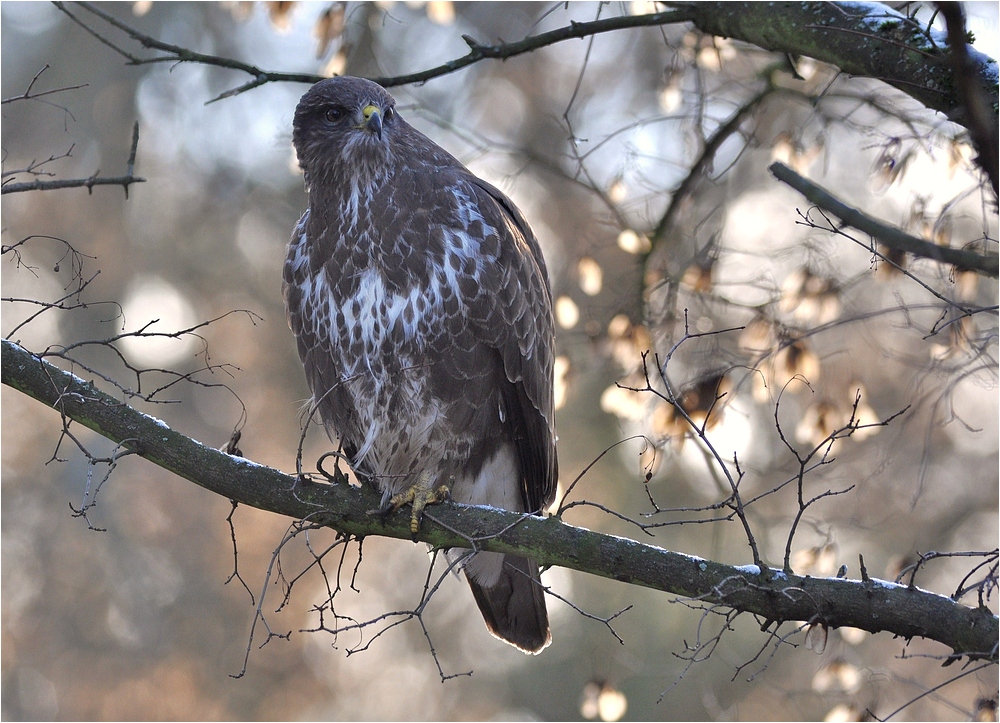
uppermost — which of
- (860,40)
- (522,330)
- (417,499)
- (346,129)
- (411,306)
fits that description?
(346,129)

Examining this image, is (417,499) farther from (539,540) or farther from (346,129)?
(346,129)

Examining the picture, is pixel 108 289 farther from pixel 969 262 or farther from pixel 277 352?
pixel 969 262

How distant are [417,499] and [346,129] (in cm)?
156

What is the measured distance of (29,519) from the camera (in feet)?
39.5

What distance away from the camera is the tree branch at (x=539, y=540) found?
296 cm

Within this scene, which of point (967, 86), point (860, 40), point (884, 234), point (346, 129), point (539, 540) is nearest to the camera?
point (967, 86)

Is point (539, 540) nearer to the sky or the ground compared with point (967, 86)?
nearer to the sky

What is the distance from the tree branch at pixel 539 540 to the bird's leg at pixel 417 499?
0.03 m

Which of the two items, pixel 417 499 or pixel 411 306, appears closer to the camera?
pixel 417 499

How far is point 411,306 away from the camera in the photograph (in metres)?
3.94

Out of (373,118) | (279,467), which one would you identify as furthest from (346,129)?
(279,467)

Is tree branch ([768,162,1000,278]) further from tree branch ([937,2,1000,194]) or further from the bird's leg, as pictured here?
the bird's leg

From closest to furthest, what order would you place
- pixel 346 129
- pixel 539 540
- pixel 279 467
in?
1. pixel 539 540
2. pixel 346 129
3. pixel 279 467

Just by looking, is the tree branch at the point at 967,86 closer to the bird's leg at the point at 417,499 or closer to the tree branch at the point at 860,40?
the tree branch at the point at 860,40
